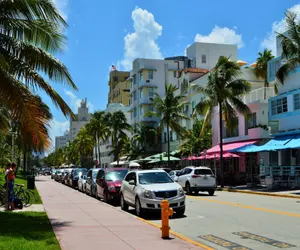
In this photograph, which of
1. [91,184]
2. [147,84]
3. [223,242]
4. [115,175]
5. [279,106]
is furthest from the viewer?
[147,84]

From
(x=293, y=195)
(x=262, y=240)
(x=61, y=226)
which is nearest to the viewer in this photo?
(x=262, y=240)

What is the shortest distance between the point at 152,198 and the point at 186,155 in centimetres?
3542

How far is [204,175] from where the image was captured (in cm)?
2784

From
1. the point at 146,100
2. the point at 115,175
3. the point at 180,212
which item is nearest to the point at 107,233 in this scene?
the point at 180,212

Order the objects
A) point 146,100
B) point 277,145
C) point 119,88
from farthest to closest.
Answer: point 119,88
point 146,100
point 277,145

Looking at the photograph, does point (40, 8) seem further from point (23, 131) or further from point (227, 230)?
point (227, 230)

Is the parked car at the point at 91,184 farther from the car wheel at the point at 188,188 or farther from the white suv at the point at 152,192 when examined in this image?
the white suv at the point at 152,192

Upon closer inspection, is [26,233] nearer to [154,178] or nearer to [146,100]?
[154,178]

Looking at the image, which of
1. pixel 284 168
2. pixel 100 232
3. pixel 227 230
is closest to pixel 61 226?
pixel 100 232

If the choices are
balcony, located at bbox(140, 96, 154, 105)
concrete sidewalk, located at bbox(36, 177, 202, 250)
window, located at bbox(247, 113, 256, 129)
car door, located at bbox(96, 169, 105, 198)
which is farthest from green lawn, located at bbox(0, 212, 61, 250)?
balcony, located at bbox(140, 96, 154, 105)

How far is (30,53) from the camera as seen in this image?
14141mm

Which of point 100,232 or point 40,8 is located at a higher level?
point 40,8

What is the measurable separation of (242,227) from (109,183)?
34.1 feet

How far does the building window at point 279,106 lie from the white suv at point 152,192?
19.1 metres
